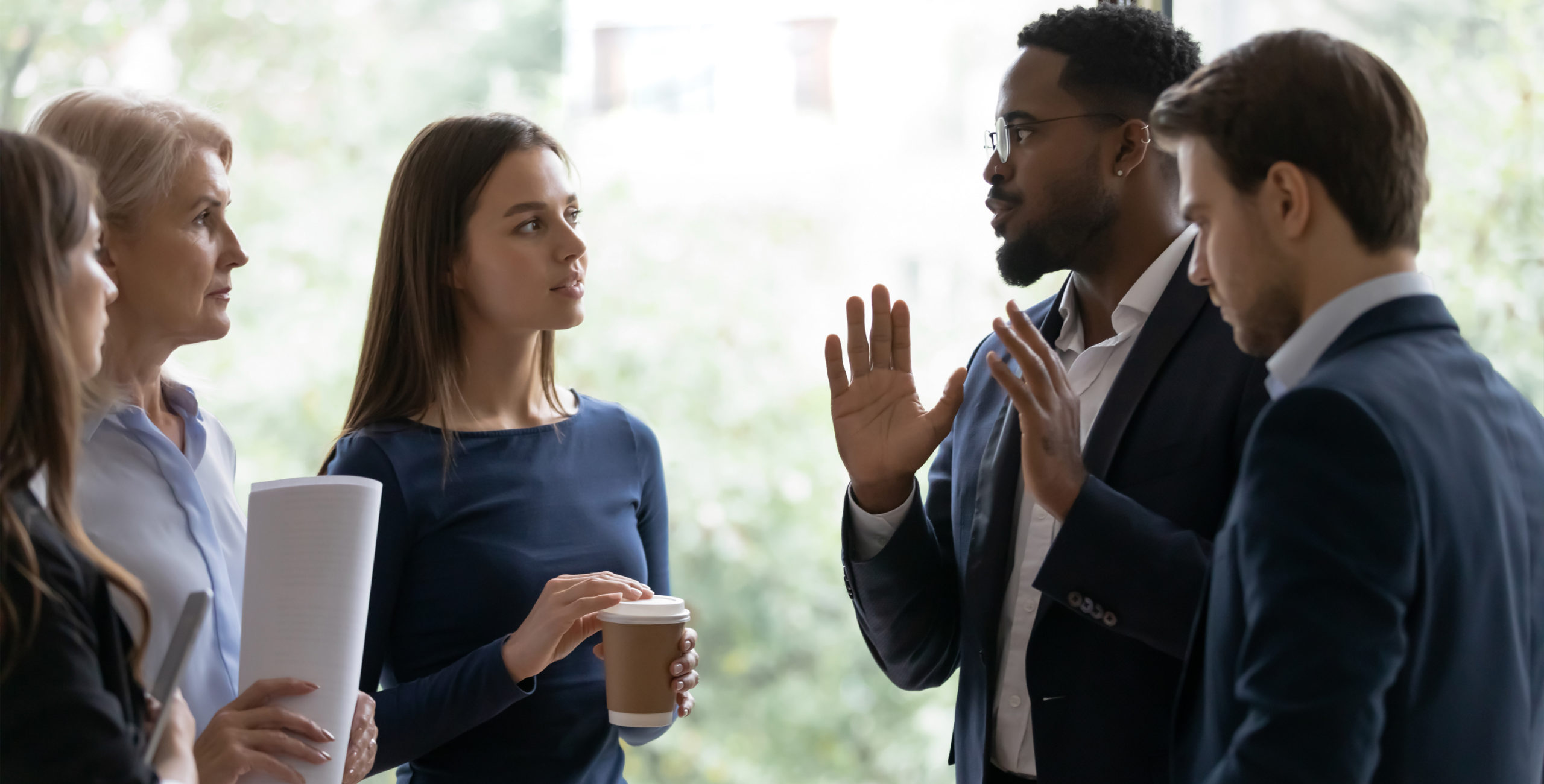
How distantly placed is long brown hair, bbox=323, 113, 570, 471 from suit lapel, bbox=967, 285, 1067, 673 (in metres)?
0.85

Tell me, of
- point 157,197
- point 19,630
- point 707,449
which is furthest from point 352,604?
point 707,449

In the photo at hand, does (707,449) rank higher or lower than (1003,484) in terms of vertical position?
lower

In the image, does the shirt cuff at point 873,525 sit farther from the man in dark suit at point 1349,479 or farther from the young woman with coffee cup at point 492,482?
the man in dark suit at point 1349,479

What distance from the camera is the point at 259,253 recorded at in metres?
3.23

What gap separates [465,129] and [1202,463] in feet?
4.10

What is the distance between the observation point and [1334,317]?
42.8 inches

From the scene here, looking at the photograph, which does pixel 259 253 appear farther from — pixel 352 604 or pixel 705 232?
pixel 352 604

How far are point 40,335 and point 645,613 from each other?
79 centimetres

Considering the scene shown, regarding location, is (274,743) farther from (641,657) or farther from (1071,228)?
(1071,228)

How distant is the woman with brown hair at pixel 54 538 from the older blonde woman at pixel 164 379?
0.29 meters

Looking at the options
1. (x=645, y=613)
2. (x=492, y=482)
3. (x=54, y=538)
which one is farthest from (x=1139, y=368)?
(x=54, y=538)

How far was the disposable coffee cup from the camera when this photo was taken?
1.51m

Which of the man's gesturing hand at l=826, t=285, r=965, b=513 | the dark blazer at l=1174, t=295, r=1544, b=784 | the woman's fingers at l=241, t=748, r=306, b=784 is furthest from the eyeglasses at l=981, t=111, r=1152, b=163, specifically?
the woman's fingers at l=241, t=748, r=306, b=784

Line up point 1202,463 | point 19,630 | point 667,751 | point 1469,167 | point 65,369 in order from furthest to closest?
point 667,751, point 1469,167, point 1202,463, point 65,369, point 19,630
